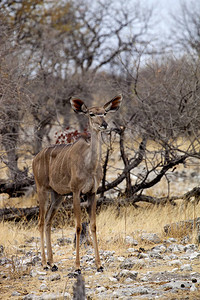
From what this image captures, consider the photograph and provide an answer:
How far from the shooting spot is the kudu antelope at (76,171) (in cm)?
597

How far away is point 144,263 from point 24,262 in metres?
1.62

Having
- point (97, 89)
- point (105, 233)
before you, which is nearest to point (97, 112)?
point (105, 233)

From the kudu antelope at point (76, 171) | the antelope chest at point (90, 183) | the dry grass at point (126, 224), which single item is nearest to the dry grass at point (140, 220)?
the dry grass at point (126, 224)

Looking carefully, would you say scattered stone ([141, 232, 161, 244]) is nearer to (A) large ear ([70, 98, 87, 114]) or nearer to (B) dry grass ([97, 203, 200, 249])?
(B) dry grass ([97, 203, 200, 249])

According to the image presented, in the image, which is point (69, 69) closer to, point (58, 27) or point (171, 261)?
point (58, 27)

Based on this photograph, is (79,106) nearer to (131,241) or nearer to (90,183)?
(90,183)

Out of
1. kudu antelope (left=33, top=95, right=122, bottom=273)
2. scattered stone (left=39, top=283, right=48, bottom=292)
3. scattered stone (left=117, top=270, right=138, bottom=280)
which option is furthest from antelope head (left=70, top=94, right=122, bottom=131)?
scattered stone (left=39, top=283, right=48, bottom=292)

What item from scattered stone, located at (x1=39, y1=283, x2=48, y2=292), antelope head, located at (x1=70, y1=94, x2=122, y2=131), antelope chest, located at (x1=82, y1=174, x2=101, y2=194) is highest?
antelope head, located at (x1=70, y1=94, x2=122, y2=131)

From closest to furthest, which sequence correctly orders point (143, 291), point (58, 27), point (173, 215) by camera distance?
point (143, 291) < point (173, 215) < point (58, 27)

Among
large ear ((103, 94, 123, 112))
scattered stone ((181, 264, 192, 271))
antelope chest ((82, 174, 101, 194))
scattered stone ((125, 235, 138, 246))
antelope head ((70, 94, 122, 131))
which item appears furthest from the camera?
scattered stone ((125, 235, 138, 246))

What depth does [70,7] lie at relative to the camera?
68.7 feet

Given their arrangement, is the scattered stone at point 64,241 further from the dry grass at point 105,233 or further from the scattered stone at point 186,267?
the scattered stone at point 186,267

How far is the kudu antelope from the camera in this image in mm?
5973

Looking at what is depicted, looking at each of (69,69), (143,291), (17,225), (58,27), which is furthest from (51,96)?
(143,291)
